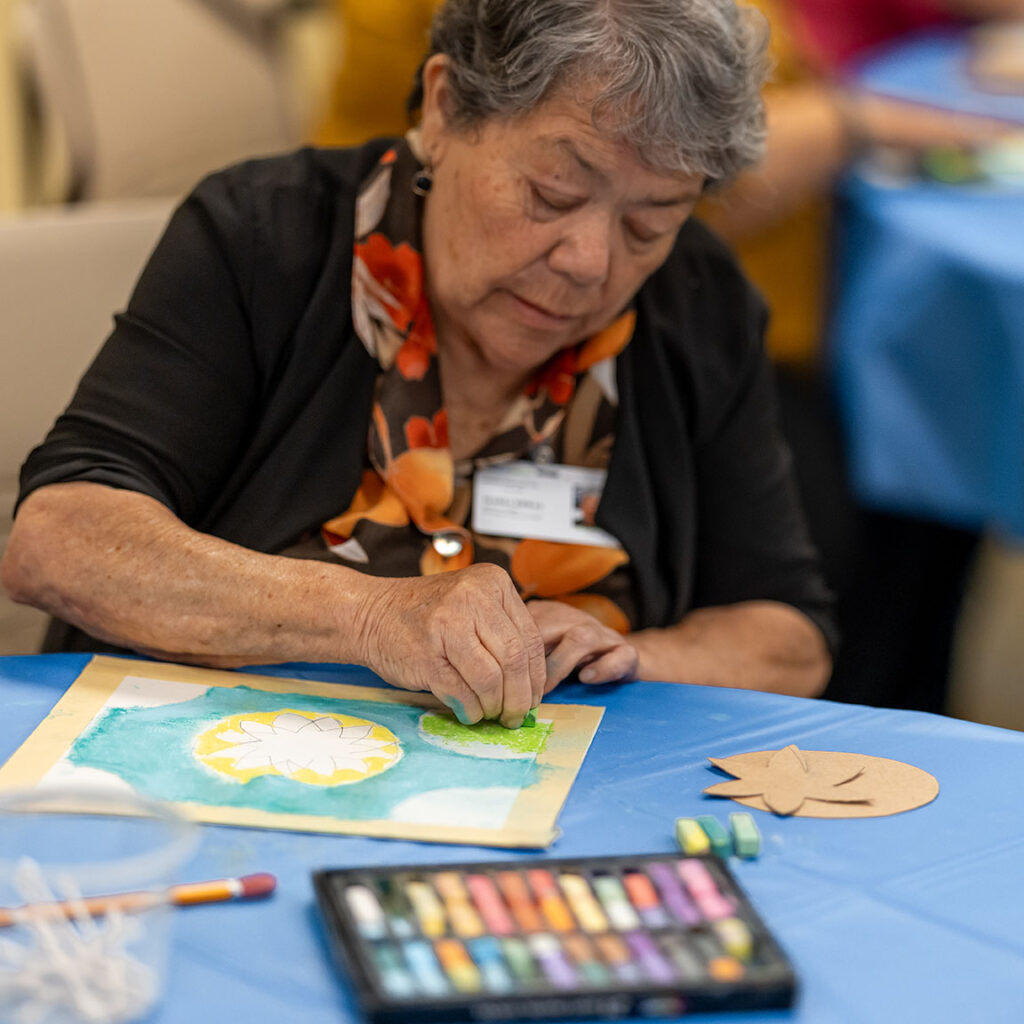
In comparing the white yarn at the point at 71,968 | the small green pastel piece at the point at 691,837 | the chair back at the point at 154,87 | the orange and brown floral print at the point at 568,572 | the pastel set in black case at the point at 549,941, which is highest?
the chair back at the point at 154,87

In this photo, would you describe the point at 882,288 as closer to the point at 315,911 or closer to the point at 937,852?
the point at 937,852

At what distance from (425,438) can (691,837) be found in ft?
2.16

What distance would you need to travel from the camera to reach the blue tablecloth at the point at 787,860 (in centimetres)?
85

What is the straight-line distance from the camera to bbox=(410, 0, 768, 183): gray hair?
4.41 feet

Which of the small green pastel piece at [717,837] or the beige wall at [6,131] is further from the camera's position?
the beige wall at [6,131]

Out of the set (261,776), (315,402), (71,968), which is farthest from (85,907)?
(315,402)

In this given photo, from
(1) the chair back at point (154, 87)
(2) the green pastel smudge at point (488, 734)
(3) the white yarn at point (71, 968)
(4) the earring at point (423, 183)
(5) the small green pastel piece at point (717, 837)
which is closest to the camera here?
(3) the white yarn at point (71, 968)

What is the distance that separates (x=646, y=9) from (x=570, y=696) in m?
0.68

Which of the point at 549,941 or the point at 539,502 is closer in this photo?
the point at 549,941

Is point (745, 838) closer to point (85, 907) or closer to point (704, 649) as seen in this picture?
point (85, 907)

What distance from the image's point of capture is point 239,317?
1.50 metres

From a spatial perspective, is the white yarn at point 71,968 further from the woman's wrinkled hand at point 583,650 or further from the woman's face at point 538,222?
the woman's face at point 538,222

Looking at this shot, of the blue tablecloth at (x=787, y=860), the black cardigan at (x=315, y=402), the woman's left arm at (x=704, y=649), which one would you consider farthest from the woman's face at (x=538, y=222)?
the blue tablecloth at (x=787, y=860)

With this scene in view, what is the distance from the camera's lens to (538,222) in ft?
4.64
